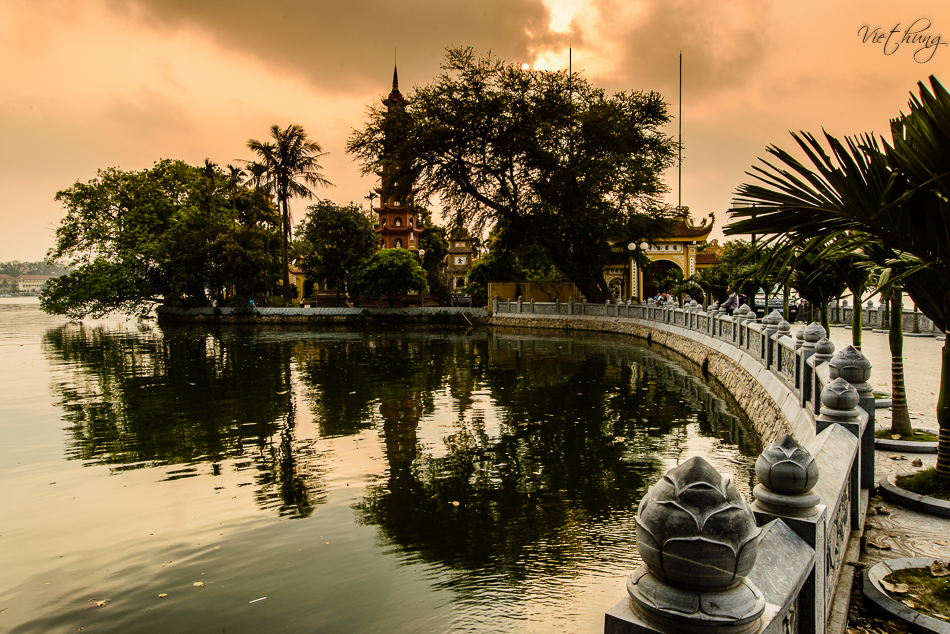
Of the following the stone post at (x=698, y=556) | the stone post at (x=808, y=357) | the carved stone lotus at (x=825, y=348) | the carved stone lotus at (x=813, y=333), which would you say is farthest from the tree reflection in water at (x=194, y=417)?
the carved stone lotus at (x=813, y=333)

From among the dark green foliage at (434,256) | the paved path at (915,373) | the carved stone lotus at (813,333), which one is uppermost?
the dark green foliage at (434,256)

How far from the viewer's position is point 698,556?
1673mm

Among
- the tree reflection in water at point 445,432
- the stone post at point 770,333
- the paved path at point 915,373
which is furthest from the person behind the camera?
the stone post at point 770,333

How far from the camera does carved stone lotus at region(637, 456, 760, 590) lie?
1.67 m

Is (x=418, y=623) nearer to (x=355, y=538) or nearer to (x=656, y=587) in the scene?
(x=355, y=538)

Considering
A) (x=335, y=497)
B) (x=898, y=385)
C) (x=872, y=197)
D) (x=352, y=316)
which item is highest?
(x=872, y=197)

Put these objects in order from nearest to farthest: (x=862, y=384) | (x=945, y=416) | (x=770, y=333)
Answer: (x=945, y=416), (x=862, y=384), (x=770, y=333)

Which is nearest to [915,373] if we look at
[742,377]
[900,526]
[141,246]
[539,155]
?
[742,377]

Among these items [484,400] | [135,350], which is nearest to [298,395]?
→ [484,400]

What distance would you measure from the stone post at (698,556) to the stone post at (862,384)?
3684 millimetres

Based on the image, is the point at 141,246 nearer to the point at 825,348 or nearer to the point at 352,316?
the point at 352,316

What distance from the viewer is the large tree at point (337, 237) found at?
40.7 metres

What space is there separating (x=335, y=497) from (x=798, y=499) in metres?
5.67

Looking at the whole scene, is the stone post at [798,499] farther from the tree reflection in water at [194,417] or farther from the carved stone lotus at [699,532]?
the tree reflection in water at [194,417]
